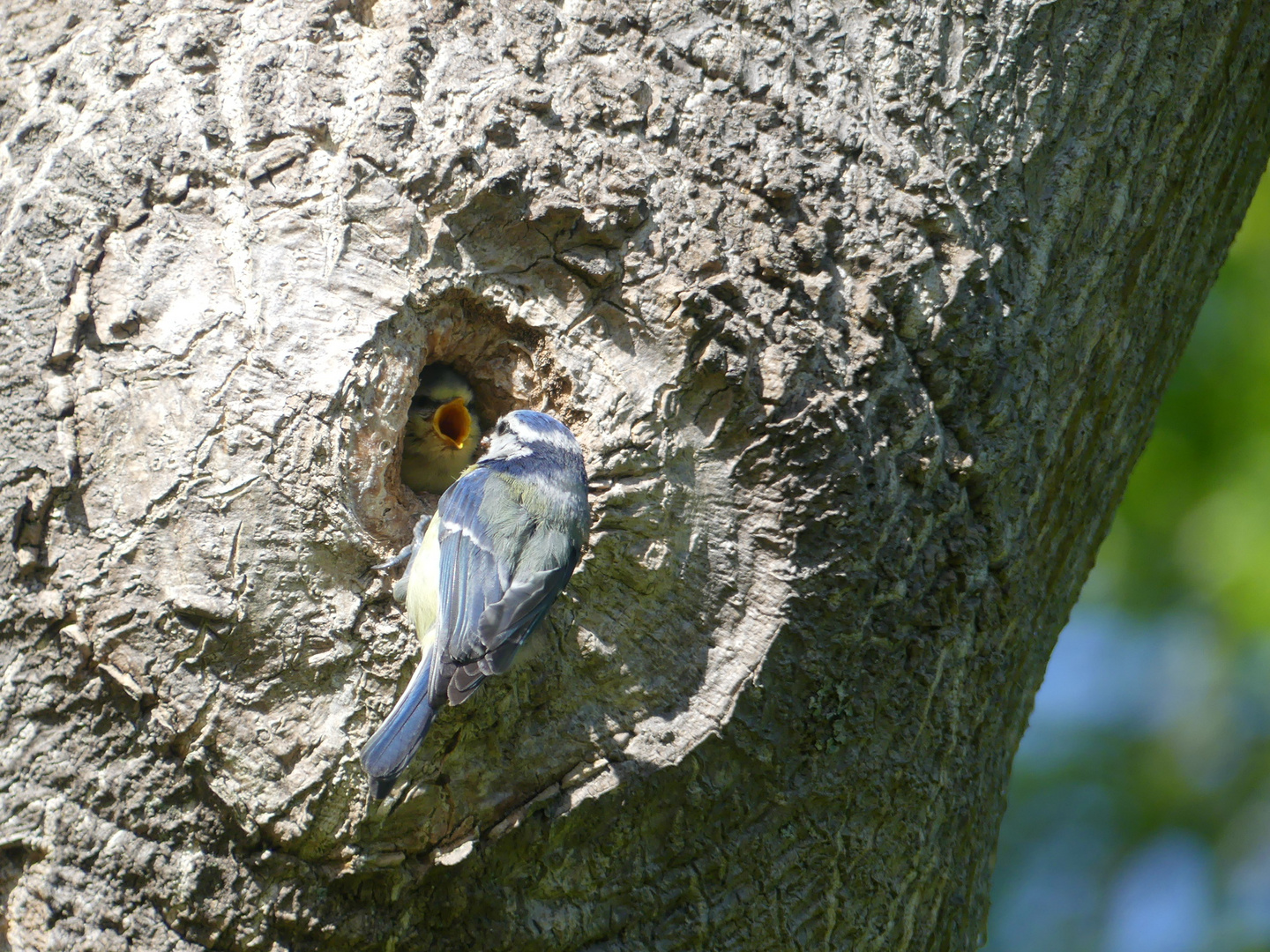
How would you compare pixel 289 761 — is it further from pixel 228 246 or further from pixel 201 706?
pixel 228 246

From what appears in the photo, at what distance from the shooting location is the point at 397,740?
5.13ft

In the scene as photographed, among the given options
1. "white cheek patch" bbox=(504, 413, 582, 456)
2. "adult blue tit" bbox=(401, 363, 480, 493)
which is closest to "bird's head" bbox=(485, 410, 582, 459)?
"white cheek patch" bbox=(504, 413, 582, 456)

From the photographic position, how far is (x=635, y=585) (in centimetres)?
178

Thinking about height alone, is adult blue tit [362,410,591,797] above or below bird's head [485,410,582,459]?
below

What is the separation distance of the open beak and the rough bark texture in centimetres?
74

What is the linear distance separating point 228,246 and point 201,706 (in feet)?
2.64

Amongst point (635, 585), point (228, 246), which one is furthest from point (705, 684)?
point (228, 246)

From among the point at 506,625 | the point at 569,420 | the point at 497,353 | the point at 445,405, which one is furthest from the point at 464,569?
the point at 445,405

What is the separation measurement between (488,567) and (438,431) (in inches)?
38.7

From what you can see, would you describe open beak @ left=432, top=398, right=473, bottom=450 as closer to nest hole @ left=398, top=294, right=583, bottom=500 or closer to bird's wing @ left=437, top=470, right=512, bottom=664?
nest hole @ left=398, top=294, right=583, bottom=500

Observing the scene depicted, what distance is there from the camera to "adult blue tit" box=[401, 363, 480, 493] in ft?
8.49

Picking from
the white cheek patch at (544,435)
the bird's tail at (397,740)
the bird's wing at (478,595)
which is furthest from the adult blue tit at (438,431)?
the bird's tail at (397,740)

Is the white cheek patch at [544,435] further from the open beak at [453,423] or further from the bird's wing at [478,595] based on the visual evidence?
the open beak at [453,423]

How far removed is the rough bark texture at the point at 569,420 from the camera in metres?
1.64
